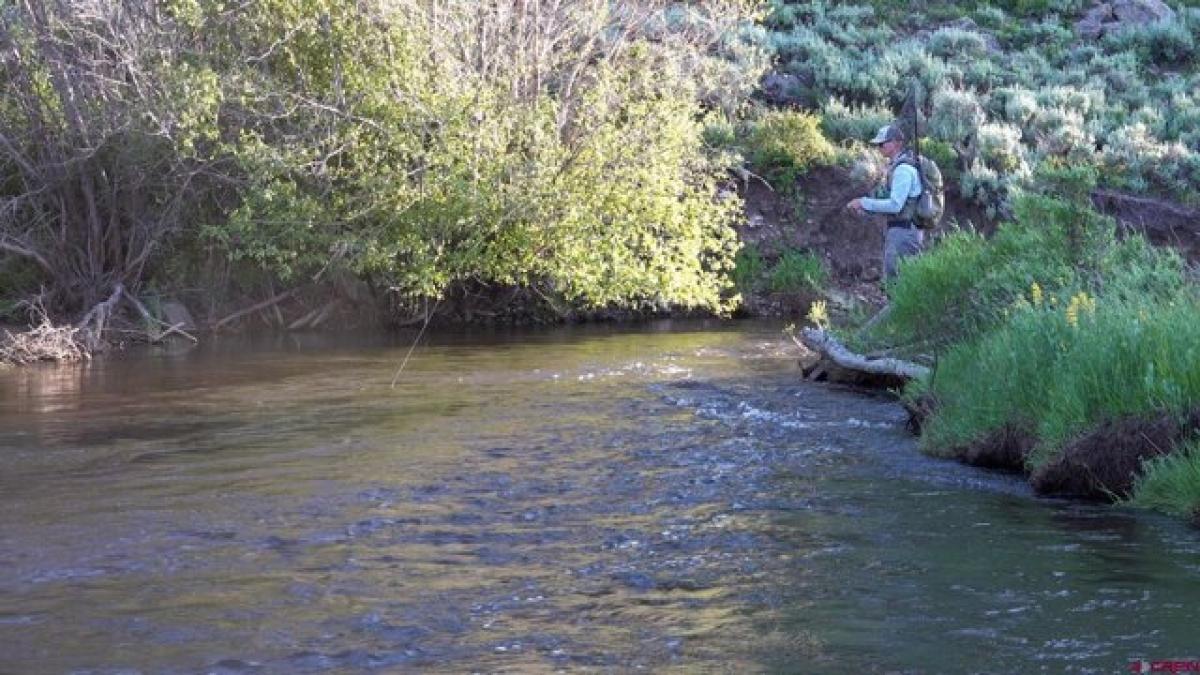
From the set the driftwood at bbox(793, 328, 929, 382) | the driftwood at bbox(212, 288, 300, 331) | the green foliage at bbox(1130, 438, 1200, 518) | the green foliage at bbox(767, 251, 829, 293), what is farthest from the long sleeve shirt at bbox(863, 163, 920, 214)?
the driftwood at bbox(212, 288, 300, 331)

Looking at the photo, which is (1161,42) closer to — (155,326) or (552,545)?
(155,326)

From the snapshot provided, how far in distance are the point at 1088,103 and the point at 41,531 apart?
25043 millimetres

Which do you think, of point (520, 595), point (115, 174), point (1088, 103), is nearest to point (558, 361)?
point (115, 174)

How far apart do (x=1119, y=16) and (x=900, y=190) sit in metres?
23.3

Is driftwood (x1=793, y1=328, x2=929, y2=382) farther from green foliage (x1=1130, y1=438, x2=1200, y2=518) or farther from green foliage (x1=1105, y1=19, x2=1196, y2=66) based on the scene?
green foliage (x1=1105, y1=19, x2=1196, y2=66)

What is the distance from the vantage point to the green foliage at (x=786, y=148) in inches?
1136

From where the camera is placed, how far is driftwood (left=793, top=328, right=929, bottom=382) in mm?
15008

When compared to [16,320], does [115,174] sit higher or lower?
higher

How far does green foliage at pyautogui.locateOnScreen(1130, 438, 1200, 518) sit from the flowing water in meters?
0.22

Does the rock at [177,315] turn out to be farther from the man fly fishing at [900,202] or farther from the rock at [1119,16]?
the rock at [1119,16]

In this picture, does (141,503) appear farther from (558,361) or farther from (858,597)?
(558,361)

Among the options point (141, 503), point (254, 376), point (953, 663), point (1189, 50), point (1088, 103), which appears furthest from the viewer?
point (1189, 50)

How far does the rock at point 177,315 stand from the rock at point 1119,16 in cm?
Answer: 2163

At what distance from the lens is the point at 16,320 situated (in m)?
22.7
